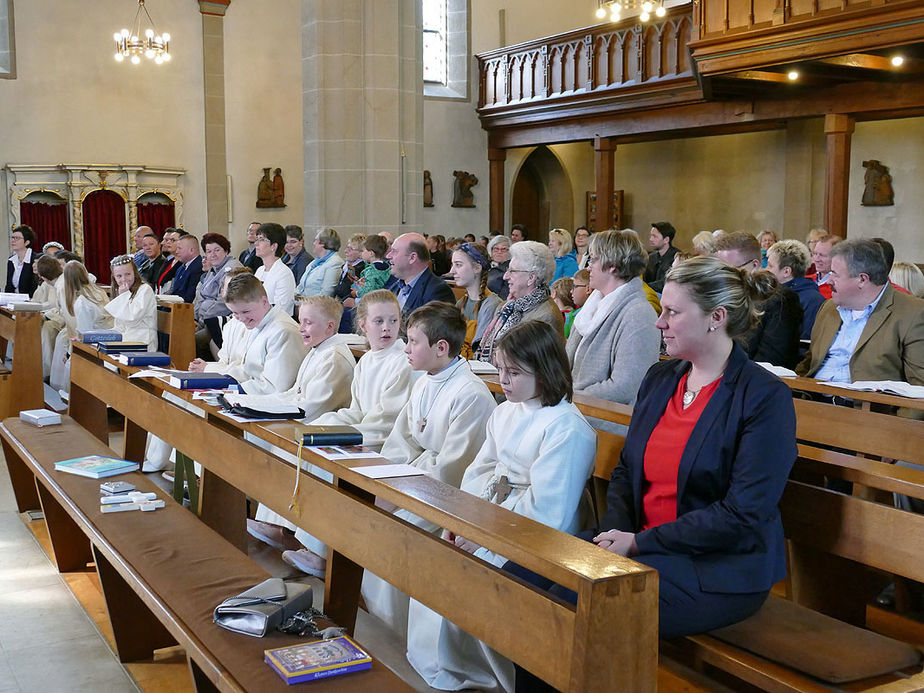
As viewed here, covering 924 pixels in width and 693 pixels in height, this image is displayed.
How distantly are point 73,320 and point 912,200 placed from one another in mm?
11215

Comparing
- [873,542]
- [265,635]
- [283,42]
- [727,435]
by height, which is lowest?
[265,635]

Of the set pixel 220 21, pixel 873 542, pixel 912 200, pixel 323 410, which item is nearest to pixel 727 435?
pixel 873 542

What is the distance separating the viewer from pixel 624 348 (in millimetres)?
4406

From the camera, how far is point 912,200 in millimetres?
13938

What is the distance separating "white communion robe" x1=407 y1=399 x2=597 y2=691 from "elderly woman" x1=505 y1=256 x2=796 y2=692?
0.24 metres

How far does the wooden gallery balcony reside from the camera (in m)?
9.49

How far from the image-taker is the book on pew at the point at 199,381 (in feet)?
15.0

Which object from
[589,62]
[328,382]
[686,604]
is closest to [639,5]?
[589,62]

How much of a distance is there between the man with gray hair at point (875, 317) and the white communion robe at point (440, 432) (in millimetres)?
1855

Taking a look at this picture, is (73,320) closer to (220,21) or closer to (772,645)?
(772,645)

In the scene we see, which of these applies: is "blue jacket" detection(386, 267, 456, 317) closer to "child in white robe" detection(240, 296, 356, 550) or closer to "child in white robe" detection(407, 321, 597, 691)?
"child in white robe" detection(240, 296, 356, 550)

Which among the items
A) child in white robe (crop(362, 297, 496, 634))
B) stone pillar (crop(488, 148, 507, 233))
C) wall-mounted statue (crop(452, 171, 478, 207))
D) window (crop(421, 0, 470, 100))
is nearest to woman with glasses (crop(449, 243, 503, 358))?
child in white robe (crop(362, 297, 496, 634))

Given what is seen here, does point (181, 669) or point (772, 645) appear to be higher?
point (772, 645)

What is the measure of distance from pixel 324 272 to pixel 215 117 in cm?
838
